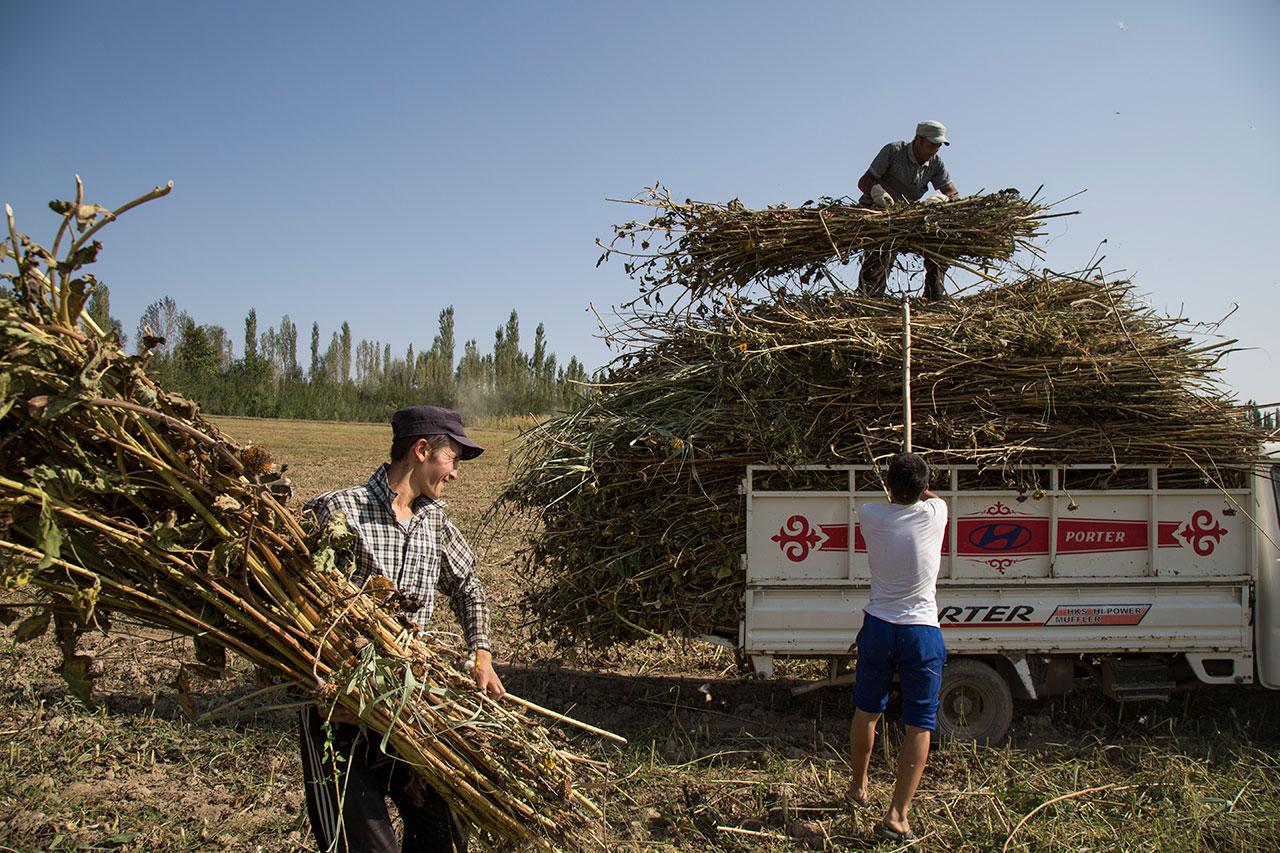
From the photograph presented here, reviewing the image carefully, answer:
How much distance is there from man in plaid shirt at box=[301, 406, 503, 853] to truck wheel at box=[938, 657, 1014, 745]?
10.9ft

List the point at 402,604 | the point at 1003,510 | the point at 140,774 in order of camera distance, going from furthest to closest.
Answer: the point at 1003,510, the point at 140,774, the point at 402,604

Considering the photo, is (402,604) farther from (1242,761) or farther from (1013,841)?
(1242,761)

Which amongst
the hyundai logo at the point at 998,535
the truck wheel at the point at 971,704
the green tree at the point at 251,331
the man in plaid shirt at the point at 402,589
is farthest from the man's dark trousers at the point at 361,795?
the green tree at the point at 251,331

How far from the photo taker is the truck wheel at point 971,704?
528 cm

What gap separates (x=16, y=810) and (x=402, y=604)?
263cm

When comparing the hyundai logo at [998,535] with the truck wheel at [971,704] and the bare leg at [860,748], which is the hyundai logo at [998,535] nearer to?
the truck wheel at [971,704]

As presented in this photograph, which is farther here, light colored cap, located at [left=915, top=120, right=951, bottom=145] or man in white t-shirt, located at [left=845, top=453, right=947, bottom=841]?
light colored cap, located at [left=915, top=120, right=951, bottom=145]

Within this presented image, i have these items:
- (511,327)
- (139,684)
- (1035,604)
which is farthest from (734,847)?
(511,327)

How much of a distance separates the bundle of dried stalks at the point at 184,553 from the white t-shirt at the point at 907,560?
1859 mm

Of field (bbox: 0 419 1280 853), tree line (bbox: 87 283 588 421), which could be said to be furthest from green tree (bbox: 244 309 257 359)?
field (bbox: 0 419 1280 853)

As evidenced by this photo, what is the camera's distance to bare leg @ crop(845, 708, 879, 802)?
414 centimetres

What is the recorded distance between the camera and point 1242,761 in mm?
4730

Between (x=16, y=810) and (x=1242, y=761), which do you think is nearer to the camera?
(x=16, y=810)

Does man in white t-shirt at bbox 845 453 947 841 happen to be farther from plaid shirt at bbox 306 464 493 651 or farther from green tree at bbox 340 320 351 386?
green tree at bbox 340 320 351 386
